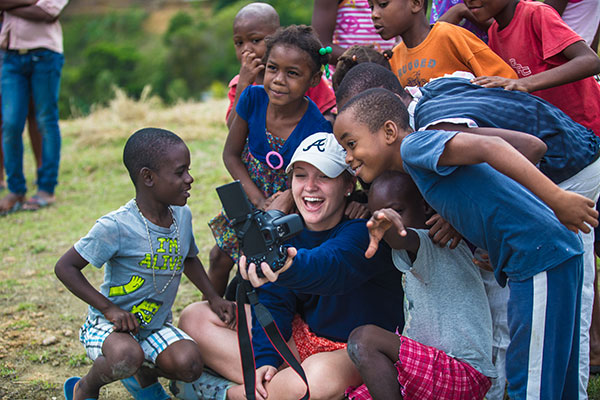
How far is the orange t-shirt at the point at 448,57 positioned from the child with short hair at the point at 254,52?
631 millimetres

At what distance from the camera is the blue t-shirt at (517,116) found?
232 centimetres

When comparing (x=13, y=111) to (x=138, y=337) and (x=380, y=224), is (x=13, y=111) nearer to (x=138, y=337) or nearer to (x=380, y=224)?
(x=138, y=337)

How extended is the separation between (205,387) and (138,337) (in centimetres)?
40

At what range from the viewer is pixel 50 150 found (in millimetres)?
6156

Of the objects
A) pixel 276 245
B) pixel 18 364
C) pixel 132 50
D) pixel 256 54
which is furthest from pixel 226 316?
pixel 132 50

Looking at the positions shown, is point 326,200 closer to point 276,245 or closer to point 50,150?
point 276,245

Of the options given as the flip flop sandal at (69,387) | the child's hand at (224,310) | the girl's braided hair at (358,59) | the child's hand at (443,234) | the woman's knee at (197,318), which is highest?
the girl's braided hair at (358,59)

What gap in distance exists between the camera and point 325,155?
2756mm

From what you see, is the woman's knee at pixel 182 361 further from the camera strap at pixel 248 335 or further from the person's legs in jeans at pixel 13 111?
the person's legs in jeans at pixel 13 111

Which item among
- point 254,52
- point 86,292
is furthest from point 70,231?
point 86,292

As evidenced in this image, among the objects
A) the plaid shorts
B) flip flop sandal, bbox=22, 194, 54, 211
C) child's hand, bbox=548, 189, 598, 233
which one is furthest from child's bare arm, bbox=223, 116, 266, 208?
flip flop sandal, bbox=22, 194, 54, 211

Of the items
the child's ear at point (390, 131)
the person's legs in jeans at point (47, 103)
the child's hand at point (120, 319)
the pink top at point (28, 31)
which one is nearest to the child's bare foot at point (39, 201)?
the person's legs in jeans at point (47, 103)

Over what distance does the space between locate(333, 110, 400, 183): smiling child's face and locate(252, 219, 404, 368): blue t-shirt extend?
318 mm

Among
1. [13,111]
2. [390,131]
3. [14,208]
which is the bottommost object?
[14,208]
